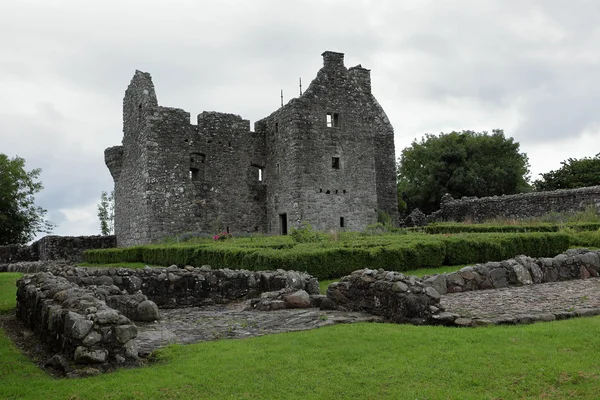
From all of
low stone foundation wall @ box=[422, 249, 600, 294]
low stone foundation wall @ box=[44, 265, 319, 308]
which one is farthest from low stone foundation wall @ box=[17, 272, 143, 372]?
low stone foundation wall @ box=[422, 249, 600, 294]

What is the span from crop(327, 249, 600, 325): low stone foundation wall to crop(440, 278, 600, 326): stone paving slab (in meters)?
0.30

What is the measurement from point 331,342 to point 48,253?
25770 millimetres

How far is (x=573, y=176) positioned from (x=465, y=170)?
354 inches

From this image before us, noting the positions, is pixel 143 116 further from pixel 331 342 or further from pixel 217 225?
pixel 331 342

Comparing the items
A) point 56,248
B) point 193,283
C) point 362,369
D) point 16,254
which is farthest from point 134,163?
point 362,369

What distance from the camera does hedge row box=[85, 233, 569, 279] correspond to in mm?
13945

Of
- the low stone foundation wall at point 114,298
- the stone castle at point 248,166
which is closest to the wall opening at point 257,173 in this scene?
the stone castle at point 248,166

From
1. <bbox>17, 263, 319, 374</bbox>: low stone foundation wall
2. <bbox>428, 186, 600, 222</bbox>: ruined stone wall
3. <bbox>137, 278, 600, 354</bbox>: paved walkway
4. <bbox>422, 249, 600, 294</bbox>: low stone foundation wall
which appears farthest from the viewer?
<bbox>428, 186, 600, 222</bbox>: ruined stone wall

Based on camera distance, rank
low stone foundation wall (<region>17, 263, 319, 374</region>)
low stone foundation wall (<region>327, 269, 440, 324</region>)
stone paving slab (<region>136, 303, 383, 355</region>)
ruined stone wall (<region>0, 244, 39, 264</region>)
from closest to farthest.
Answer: low stone foundation wall (<region>17, 263, 319, 374</region>)
stone paving slab (<region>136, 303, 383, 355</region>)
low stone foundation wall (<region>327, 269, 440, 324</region>)
ruined stone wall (<region>0, 244, 39, 264</region>)

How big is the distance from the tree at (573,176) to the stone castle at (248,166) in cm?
2713

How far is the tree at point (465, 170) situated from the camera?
50.6m

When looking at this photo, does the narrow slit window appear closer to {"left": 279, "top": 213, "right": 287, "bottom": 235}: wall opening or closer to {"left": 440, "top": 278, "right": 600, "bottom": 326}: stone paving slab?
{"left": 279, "top": 213, "right": 287, "bottom": 235}: wall opening

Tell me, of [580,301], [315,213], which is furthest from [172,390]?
[315,213]

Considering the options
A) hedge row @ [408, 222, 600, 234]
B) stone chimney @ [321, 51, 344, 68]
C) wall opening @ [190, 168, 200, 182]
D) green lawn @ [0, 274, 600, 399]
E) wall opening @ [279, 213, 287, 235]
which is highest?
stone chimney @ [321, 51, 344, 68]
